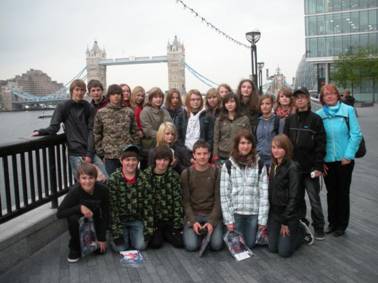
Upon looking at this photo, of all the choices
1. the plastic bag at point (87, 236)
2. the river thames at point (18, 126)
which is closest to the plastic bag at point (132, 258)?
the plastic bag at point (87, 236)

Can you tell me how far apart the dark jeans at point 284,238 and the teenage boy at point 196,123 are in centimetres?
143

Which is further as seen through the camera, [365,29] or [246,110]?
[365,29]

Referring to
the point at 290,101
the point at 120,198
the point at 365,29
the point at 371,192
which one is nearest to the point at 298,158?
the point at 290,101

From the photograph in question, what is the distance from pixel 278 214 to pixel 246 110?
144 centimetres

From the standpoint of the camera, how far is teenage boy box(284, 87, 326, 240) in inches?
169

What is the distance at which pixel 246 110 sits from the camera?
5.05 metres

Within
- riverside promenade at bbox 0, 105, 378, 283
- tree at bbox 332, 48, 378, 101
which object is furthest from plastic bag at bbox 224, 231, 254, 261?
tree at bbox 332, 48, 378, 101

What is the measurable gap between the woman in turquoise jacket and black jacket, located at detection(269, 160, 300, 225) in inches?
20.0

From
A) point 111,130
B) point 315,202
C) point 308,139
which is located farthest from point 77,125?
point 315,202

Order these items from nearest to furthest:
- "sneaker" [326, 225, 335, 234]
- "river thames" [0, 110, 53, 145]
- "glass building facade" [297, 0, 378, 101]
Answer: "sneaker" [326, 225, 335, 234]
"glass building facade" [297, 0, 378, 101]
"river thames" [0, 110, 53, 145]

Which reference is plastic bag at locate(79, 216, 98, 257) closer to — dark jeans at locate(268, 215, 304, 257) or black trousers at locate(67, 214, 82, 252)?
black trousers at locate(67, 214, 82, 252)

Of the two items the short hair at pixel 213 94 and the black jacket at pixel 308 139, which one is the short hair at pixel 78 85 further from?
the black jacket at pixel 308 139

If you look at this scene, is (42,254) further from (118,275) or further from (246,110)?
(246,110)

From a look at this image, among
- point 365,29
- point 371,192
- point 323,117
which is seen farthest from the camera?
point 365,29
